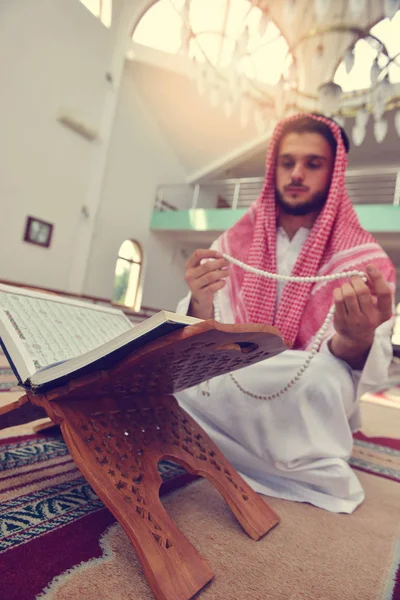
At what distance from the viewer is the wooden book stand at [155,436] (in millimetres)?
526

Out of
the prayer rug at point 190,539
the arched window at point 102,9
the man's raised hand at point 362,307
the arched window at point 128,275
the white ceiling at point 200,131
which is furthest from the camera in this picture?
the arched window at point 128,275

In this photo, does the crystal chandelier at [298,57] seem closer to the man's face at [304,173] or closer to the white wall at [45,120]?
the white wall at [45,120]

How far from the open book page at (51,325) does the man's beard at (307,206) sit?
0.69m

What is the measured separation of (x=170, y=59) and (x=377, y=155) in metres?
4.21

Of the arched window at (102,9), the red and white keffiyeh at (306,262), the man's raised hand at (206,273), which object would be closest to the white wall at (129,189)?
the arched window at (102,9)

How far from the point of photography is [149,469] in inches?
25.2

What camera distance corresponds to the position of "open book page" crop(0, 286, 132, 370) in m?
0.69

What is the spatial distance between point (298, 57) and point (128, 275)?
467 centimetres

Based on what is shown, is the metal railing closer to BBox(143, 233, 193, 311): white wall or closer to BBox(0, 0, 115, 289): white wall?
BBox(143, 233, 193, 311): white wall

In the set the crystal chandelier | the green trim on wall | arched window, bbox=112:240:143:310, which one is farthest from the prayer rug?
arched window, bbox=112:240:143:310

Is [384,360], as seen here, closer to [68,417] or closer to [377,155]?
[68,417]

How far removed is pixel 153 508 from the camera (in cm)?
58

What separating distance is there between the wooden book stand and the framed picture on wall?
557 centimetres

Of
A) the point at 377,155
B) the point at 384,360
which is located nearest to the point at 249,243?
the point at 384,360
